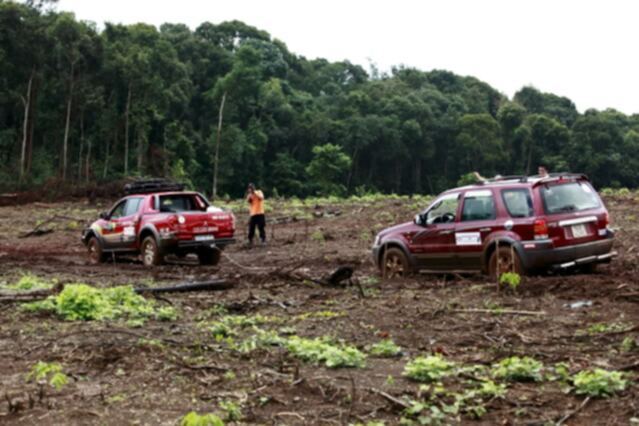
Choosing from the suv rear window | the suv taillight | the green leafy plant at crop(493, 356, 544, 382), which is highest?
the suv rear window

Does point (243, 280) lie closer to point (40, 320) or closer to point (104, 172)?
point (40, 320)

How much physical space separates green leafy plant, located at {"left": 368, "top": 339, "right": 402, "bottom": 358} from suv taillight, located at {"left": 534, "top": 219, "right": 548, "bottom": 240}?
4932 mm

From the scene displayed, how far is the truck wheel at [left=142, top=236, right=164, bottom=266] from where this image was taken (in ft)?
56.5

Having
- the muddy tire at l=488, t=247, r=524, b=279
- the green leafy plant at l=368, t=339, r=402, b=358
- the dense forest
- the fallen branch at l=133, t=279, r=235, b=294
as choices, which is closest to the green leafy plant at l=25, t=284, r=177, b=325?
the fallen branch at l=133, t=279, r=235, b=294

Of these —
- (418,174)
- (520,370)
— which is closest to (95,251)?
(520,370)

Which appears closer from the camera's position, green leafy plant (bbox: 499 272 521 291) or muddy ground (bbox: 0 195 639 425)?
muddy ground (bbox: 0 195 639 425)

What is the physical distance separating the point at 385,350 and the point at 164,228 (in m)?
10.4

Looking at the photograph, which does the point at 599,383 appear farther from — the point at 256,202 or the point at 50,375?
the point at 256,202

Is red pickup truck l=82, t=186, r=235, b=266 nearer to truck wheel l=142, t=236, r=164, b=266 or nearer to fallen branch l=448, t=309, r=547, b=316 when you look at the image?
truck wheel l=142, t=236, r=164, b=266

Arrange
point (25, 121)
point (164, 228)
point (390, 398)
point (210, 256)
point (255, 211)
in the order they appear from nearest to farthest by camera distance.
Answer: point (390, 398), point (164, 228), point (210, 256), point (255, 211), point (25, 121)

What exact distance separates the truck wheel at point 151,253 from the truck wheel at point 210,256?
1116 mm

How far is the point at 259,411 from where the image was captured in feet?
18.8

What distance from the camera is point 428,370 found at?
658 centimetres

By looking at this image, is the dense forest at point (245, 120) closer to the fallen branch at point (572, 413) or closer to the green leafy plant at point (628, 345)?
the green leafy plant at point (628, 345)
